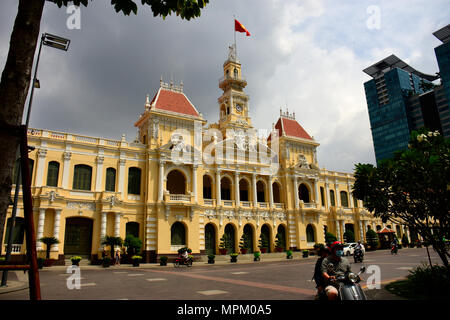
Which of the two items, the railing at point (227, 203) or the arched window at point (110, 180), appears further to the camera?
the railing at point (227, 203)

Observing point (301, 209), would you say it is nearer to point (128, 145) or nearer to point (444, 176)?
point (128, 145)

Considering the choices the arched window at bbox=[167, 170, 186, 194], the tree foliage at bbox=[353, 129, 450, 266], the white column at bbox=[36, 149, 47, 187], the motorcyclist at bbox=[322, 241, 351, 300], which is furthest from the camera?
the arched window at bbox=[167, 170, 186, 194]

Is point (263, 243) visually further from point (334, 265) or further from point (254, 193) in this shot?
point (334, 265)

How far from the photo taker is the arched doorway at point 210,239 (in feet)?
107

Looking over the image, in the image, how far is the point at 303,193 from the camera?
42.1 metres

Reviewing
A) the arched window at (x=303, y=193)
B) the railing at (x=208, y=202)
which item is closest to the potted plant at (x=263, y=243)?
the railing at (x=208, y=202)

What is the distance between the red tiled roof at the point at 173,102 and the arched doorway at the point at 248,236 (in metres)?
13.9

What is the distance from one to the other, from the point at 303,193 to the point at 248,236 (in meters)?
10.9

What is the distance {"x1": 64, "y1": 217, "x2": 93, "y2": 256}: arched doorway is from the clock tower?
1880cm

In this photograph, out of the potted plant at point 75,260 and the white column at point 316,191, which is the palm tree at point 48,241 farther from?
the white column at point 316,191

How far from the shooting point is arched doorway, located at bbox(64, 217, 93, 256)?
88.0 ft

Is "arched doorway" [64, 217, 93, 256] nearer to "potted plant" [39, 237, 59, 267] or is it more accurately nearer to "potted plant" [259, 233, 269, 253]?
"potted plant" [39, 237, 59, 267]

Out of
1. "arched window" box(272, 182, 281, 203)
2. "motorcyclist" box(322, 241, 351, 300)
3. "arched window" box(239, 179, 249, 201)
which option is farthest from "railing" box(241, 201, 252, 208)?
"motorcyclist" box(322, 241, 351, 300)
